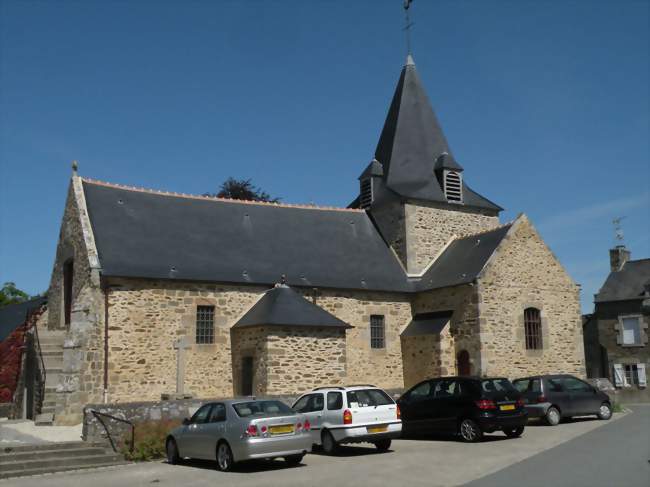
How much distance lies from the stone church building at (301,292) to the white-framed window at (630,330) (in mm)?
11596

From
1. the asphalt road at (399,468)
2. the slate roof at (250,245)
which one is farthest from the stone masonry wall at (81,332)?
the asphalt road at (399,468)

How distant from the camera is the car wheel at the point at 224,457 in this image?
36.6 ft

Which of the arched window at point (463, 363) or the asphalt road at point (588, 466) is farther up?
the arched window at point (463, 363)

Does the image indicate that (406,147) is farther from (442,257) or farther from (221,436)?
(221,436)

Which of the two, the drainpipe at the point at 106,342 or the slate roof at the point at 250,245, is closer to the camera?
the drainpipe at the point at 106,342

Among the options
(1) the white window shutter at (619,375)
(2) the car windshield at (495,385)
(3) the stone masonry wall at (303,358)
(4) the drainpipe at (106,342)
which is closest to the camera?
(2) the car windshield at (495,385)

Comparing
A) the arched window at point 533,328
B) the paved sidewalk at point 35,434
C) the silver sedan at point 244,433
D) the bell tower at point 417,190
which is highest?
the bell tower at point 417,190

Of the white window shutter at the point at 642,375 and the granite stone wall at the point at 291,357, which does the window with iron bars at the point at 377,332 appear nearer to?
the granite stone wall at the point at 291,357

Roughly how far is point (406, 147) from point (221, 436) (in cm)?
1968

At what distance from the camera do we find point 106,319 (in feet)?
63.6

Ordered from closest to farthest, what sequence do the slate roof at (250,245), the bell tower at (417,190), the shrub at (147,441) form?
the shrub at (147,441), the slate roof at (250,245), the bell tower at (417,190)

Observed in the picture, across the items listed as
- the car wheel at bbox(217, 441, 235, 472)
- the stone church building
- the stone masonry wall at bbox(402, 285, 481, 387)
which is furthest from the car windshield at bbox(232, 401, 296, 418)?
the stone masonry wall at bbox(402, 285, 481, 387)

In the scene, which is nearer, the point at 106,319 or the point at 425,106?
the point at 106,319

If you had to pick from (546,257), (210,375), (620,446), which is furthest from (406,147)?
(620,446)
